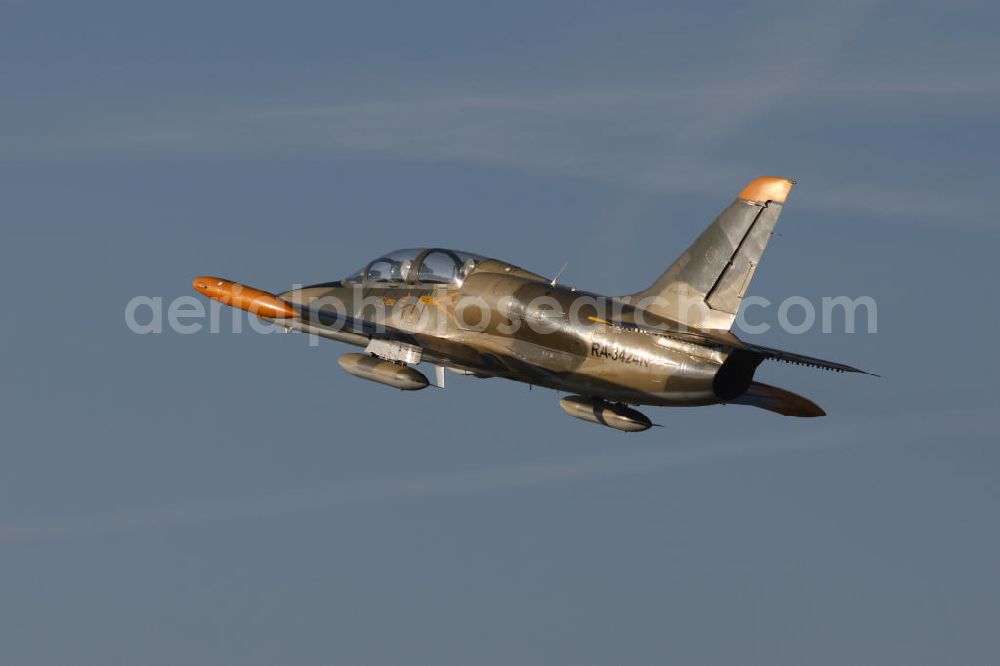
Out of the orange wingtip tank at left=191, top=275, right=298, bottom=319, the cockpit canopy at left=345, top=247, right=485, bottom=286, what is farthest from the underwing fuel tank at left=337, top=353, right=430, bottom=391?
the cockpit canopy at left=345, top=247, right=485, bottom=286

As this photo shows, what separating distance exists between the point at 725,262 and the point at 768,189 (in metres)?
1.93

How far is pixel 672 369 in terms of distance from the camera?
45031mm

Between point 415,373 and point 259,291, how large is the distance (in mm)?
4818

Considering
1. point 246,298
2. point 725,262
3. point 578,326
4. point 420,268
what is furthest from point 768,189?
point 246,298

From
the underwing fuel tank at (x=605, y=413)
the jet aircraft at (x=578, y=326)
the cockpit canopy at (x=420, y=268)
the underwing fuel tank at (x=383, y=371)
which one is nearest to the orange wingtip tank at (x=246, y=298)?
the jet aircraft at (x=578, y=326)

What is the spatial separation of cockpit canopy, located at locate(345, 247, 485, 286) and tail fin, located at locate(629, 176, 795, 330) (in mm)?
6154

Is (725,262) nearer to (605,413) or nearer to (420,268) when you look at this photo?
(605,413)

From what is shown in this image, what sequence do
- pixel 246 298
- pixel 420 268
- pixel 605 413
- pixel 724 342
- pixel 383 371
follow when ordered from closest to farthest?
pixel 724 342 → pixel 605 413 → pixel 383 371 → pixel 246 298 → pixel 420 268

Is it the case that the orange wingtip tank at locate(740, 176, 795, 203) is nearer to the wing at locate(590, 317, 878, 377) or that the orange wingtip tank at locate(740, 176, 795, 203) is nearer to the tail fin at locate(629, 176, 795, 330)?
the tail fin at locate(629, 176, 795, 330)

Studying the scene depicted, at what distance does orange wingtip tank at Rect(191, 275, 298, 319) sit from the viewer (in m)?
49.7

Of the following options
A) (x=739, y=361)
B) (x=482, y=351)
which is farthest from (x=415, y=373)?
(x=739, y=361)

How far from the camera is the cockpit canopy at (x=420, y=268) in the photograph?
166 ft

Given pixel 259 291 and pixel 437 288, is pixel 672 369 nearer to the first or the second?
pixel 437 288

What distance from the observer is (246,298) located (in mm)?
50312
